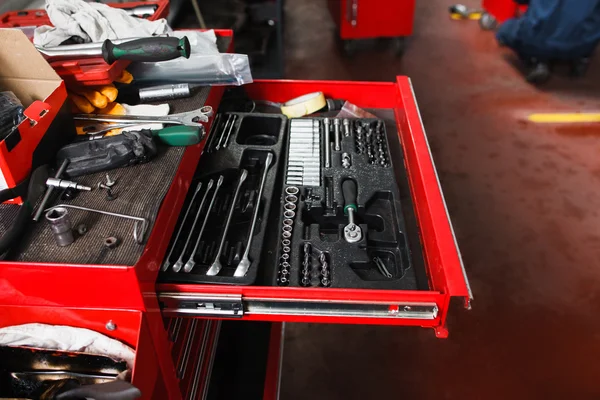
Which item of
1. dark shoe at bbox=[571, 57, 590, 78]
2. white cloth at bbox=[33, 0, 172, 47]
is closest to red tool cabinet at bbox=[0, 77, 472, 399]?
white cloth at bbox=[33, 0, 172, 47]

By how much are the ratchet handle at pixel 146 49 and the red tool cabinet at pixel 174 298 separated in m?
0.24

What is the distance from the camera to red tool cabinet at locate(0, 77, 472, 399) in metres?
0.79

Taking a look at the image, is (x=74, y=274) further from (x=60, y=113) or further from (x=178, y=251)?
(x=60, y=113)

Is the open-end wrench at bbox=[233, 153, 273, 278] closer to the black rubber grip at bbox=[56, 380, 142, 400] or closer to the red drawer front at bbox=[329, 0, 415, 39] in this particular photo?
the black rubber grip at bbox=[56, 380, 142, 400]

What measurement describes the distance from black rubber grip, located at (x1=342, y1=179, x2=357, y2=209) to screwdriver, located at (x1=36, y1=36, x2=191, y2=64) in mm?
482

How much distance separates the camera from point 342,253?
40.5 inches

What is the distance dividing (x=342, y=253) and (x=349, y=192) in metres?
0.19

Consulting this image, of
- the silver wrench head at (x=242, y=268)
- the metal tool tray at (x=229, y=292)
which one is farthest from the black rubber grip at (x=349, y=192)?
the silver wrench head at (x=242, y=268)

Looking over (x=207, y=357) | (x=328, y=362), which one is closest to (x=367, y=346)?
(x=328, y=362)

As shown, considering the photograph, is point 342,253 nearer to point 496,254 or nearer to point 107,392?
point 107,392

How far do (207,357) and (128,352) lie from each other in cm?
52

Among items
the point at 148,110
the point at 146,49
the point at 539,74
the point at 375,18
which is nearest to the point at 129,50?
the point at 146,49

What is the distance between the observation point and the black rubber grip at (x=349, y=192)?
1.13 meters

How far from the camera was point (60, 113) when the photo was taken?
1.03 metres
